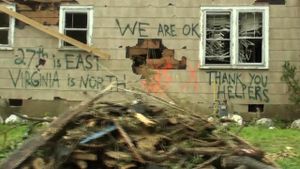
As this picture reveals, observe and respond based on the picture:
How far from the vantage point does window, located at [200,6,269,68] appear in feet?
48.1

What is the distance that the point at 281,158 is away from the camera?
902cm

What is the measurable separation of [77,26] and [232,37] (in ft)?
13.9

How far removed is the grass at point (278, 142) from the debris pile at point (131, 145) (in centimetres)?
146

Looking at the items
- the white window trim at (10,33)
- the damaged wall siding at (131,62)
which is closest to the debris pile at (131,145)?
the damaged wall siding at (131,62)

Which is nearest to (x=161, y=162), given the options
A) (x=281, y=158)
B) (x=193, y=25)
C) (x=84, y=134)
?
(x=84, y=134)

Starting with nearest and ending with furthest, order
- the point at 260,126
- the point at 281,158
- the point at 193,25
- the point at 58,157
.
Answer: the point at 58,157
the point at 281,158
the point at 260,126
the point at 193,25

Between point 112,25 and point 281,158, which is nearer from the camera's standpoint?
point 281,158

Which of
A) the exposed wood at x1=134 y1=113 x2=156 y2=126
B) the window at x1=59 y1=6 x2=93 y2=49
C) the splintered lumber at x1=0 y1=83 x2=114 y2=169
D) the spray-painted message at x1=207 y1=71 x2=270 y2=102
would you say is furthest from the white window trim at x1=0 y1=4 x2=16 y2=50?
the exposed wood at x1=134 y1=113 x2=156 y2=126

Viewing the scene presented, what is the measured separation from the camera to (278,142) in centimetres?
1091

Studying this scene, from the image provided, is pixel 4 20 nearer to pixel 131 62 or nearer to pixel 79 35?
pixel 79 35

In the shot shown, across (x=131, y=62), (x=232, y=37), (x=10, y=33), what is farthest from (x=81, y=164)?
(x=10, y=33)

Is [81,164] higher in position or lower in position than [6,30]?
lower

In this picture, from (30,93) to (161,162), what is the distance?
29.5 feet

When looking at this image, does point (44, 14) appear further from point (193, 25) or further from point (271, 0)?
point (271, 0)
